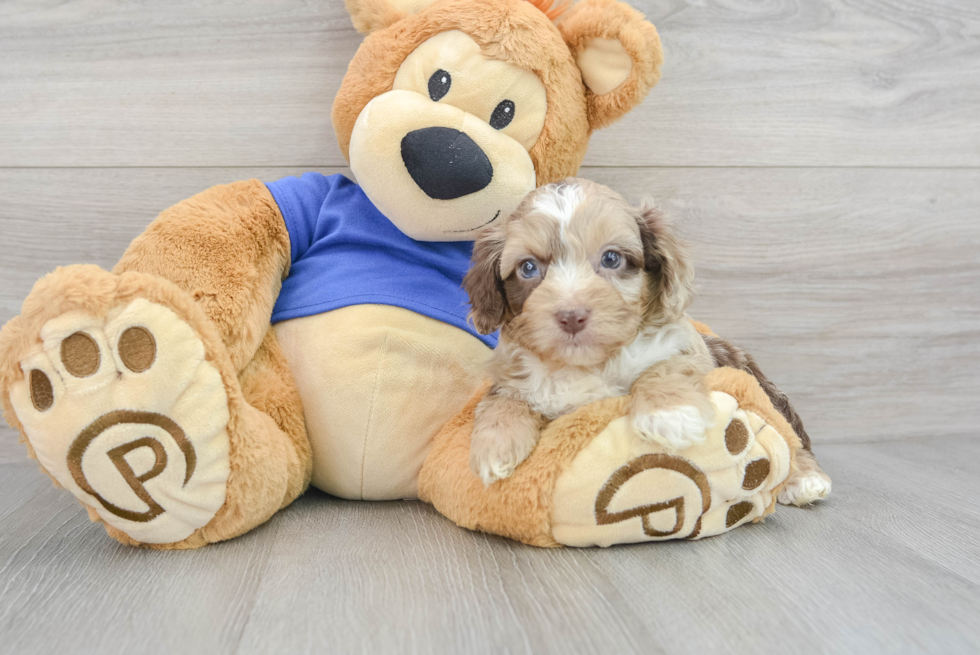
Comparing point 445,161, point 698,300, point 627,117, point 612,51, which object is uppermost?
point 612,51

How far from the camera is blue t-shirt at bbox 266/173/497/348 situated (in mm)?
1597

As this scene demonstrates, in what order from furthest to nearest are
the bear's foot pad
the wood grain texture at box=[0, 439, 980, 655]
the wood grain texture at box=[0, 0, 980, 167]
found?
1. the wood grain texture at box=[0, 0, 980, 167]
2. the bear's foot pad
3. the wood grain texture at box=[0, 439, 980, 655]

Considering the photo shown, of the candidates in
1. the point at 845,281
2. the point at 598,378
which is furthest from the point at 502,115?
the point at 845,281

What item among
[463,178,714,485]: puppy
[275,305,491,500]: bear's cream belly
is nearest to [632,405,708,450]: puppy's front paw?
[463,178,714,485]: puppy

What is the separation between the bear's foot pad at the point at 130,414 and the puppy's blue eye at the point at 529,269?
0.62 meters

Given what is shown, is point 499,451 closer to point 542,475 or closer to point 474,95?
point 542,475

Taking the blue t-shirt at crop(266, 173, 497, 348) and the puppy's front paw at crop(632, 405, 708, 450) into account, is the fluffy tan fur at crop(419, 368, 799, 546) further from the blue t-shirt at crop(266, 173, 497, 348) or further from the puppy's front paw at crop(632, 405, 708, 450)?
the blue t-shirt at crop(266, 173, 497, 348)

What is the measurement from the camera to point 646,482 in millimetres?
1286

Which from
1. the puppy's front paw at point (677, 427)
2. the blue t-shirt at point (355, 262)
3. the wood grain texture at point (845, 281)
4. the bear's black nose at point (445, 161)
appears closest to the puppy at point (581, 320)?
the puppy's front paw at point (677, 427)

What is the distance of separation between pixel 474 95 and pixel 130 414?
922 millimetres

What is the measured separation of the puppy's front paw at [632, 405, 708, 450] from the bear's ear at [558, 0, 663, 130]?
0.74 metres

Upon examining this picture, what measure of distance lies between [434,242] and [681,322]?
0.62m

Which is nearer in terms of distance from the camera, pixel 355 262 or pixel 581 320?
pixel 581 320

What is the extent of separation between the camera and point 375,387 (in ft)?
5.05
